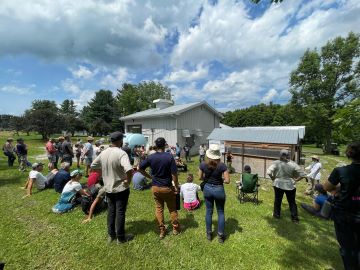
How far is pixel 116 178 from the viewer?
12.5 ft

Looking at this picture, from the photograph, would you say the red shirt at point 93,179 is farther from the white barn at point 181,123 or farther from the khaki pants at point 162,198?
the white barn at point 181,123

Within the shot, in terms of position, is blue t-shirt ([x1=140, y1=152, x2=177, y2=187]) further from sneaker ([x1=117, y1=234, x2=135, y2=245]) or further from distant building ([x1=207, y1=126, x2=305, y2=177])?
distant building ([x1=207, y1=126, x2=305, y2=177])

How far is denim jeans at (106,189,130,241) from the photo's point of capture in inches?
152

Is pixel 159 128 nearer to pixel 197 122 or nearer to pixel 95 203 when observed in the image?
pixel 197 122

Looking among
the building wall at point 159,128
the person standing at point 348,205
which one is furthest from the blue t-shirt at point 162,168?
the building wall at point 159,128

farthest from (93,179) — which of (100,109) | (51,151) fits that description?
(100,109)

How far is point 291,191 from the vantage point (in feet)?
16.8

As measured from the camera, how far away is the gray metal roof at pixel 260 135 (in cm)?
1086

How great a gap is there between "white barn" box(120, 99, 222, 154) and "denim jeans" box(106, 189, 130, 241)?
14.1m

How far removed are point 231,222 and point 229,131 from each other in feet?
31.4

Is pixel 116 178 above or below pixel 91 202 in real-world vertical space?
above

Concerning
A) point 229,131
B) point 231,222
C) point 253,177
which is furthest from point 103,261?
point 229,131

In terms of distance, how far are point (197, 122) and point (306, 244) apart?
→ 16496mm

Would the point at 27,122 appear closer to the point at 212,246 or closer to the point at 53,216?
the point at 53,216
